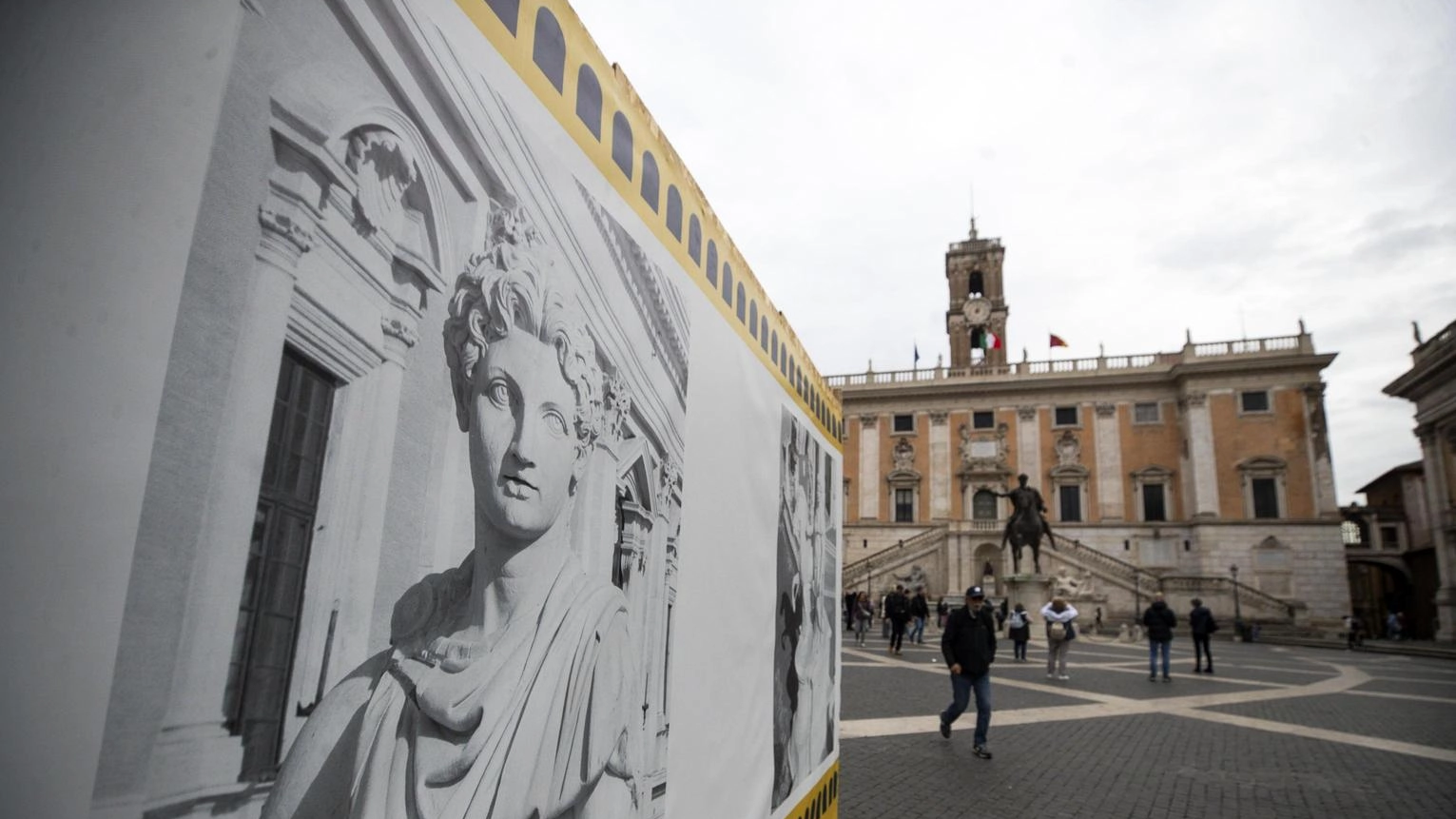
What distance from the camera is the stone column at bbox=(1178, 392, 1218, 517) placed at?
121 feet

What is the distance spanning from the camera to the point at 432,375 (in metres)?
1.24

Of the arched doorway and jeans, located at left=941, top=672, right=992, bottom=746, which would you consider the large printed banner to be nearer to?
jeans, located at left=941, top=672, right=992, bottom=746

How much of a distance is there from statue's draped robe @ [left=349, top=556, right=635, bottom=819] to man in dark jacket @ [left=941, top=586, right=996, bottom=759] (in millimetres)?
6443

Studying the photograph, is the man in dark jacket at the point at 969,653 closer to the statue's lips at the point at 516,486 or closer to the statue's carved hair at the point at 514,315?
the statue's carved hair at the point at 514,315

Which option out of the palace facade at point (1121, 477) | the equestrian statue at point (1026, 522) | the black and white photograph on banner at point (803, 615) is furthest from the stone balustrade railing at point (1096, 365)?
the black and white photograph on banner at point (803, 615)

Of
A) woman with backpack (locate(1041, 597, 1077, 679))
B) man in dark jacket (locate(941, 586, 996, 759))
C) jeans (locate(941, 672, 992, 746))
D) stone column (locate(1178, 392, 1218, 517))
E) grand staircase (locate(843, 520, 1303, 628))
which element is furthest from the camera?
stone column (locate(1178, 392, 1218, 517))

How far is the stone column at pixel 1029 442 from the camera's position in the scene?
40656mm

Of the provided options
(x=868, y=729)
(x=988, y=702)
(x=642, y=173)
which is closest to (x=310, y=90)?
(x=642, y=173)

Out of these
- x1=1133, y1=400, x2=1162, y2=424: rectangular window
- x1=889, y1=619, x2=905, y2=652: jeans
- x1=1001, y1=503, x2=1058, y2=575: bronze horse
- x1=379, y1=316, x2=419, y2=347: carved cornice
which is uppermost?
x1=1133, y1=400, x2=1162, y2=424: rectangular window

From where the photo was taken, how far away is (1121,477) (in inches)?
1548

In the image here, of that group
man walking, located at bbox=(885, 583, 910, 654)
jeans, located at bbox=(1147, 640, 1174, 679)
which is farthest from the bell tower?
jeans, located at bbox=(1147, 640, 1174, 679)

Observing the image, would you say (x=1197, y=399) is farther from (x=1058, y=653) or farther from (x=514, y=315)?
(x=514, y=315)

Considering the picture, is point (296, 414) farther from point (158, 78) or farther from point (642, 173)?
point (642, 173)

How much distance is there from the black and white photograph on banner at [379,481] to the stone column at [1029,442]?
42096 millimetres
